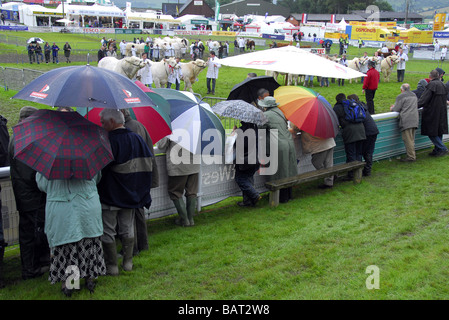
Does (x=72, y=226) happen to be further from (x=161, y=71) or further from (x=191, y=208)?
(x=161, y=71)

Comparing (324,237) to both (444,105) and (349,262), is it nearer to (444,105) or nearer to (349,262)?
(349,262)

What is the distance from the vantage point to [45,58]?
1169 inches

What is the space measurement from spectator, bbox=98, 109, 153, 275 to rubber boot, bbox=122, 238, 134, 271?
18 cm

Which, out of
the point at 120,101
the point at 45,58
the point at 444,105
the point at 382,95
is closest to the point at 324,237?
the point at 120,101

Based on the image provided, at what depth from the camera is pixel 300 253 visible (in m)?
5.55

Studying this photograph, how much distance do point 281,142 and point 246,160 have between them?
0.75 meters

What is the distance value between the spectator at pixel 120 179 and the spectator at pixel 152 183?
0.38m

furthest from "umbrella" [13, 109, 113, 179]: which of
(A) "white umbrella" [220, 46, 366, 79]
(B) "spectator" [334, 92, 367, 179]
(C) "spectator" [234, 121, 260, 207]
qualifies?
(B) "spectator" [334, 92, 367, 179]

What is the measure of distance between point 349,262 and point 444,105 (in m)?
6.91

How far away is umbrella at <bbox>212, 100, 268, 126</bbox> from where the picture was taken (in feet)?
22.1

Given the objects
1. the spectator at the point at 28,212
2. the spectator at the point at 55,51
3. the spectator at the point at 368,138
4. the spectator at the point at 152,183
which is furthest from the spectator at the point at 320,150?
the spectator at the point at 55,51

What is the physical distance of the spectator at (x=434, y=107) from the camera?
33.6 ft

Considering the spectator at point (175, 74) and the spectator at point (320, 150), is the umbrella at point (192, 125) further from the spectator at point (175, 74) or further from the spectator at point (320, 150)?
the spectator at point (175, 74)

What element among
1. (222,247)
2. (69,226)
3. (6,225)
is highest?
(69,226)
